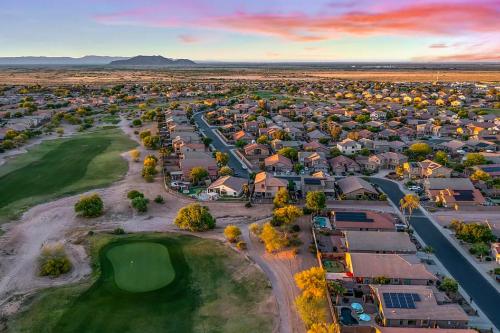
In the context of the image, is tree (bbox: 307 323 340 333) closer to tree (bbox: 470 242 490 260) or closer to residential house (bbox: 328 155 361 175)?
tree (bbox: 470 242 490 260)

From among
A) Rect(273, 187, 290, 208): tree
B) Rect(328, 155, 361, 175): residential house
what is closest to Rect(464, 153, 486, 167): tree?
Rect(328, 155, 361, 175): residential house

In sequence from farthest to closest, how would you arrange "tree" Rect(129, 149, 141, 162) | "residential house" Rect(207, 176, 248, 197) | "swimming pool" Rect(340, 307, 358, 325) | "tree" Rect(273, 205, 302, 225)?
"tree" Rect(129, 149, 141, 162), "residential house" Rect(207, 176, 248, 197), "tree" Rect(273, 205, 302, 225), "swimming pool" Rect(340, 307, 358, 325)

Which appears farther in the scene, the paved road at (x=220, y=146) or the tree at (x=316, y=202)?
the paved road at (x=220, y=146)

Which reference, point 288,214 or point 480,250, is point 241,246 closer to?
point 288,214

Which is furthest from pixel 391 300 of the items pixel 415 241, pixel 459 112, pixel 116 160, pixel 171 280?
pixel 459 112

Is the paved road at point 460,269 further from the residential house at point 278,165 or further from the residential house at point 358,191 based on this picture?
the residential house at point 278,165

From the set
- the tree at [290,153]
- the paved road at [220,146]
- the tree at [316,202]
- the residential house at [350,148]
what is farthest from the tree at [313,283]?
the residential house at [350,148]

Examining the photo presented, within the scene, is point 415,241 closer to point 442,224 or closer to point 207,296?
point 442,224
